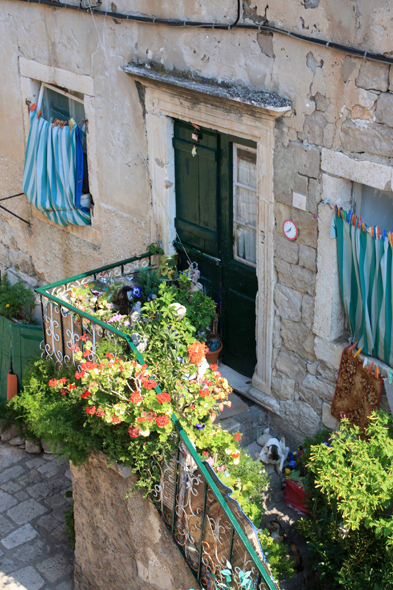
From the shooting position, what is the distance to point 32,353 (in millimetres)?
7836

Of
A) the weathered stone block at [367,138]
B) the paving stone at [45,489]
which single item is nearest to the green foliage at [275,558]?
the weathered stone block at [367,138]

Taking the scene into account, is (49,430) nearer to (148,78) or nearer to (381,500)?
(381,500)

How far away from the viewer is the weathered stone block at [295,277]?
5.23 metres

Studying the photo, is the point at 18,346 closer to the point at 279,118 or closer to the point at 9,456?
the point at 9,456

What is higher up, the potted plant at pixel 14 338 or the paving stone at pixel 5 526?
the potted plant at pixel 14 338

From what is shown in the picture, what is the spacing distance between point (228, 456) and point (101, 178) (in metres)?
3.85

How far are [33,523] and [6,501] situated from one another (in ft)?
1.52

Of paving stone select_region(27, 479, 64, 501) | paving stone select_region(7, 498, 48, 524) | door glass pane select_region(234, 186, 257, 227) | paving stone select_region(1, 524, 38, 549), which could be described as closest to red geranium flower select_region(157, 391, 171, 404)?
door glass pane select_region(234, 186, 257, 227)

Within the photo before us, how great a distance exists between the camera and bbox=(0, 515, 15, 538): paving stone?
21.8ft

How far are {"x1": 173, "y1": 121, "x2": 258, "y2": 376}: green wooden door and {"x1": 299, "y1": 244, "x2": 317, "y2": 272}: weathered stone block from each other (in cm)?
65

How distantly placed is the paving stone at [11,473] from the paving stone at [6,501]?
23 cm

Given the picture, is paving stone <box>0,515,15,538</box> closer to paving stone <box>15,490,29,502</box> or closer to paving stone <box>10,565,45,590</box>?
paving stone <box>15,490,29,502</box>

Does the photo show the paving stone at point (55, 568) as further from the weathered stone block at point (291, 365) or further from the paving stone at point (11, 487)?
the weathered stone block at point (291, 365)

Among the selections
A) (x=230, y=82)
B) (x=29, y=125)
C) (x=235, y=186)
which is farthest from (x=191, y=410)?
(x=29, y=125)
